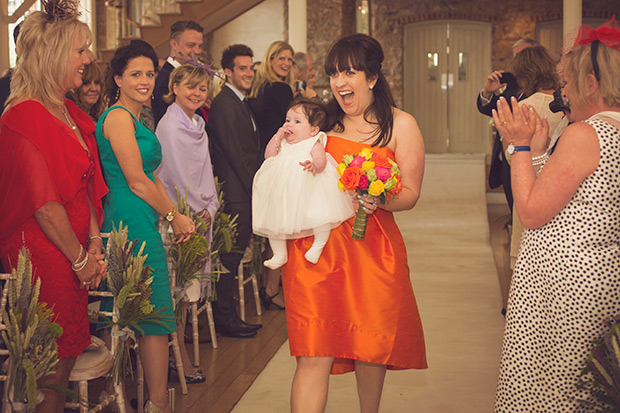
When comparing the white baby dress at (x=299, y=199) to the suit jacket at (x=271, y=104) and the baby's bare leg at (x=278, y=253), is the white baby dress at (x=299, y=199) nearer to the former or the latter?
the baby's bare leg at (x=278, y=253)

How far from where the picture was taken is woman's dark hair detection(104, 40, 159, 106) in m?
3.45

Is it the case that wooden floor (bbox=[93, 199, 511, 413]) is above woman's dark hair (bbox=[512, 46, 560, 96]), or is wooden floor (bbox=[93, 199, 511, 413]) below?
below

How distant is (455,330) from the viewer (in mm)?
5215

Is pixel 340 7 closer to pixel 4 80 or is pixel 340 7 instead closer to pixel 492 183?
pixel 492 183

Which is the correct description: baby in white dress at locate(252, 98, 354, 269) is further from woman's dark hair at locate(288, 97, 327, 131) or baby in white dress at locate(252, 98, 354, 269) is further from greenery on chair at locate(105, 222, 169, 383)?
greenery on chair at locate(105, 222, 169, 383)

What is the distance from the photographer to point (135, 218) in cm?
327

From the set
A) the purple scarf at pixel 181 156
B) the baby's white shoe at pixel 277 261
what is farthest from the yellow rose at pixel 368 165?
the purple scarf at pixel 181 156

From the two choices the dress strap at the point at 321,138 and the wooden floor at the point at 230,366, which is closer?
the dress strap at the point at 321,138

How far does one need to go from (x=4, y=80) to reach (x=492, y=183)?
3474 millimetres

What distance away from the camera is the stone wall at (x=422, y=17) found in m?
14.1

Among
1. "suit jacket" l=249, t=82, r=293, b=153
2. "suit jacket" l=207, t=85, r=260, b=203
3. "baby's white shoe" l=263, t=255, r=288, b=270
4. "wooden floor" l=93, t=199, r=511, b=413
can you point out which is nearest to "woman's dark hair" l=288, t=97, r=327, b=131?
"baby's white shoe" l=263, t=255, r=288, b=270

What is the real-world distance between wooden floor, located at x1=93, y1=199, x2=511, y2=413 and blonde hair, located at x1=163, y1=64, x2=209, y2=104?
161 centimetres

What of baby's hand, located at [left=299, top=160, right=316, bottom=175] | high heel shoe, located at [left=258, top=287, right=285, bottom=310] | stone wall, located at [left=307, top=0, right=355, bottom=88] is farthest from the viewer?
stone wall, located at [left=307, top=0, right=355, bottom=88]

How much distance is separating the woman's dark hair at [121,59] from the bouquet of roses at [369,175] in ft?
4.38
